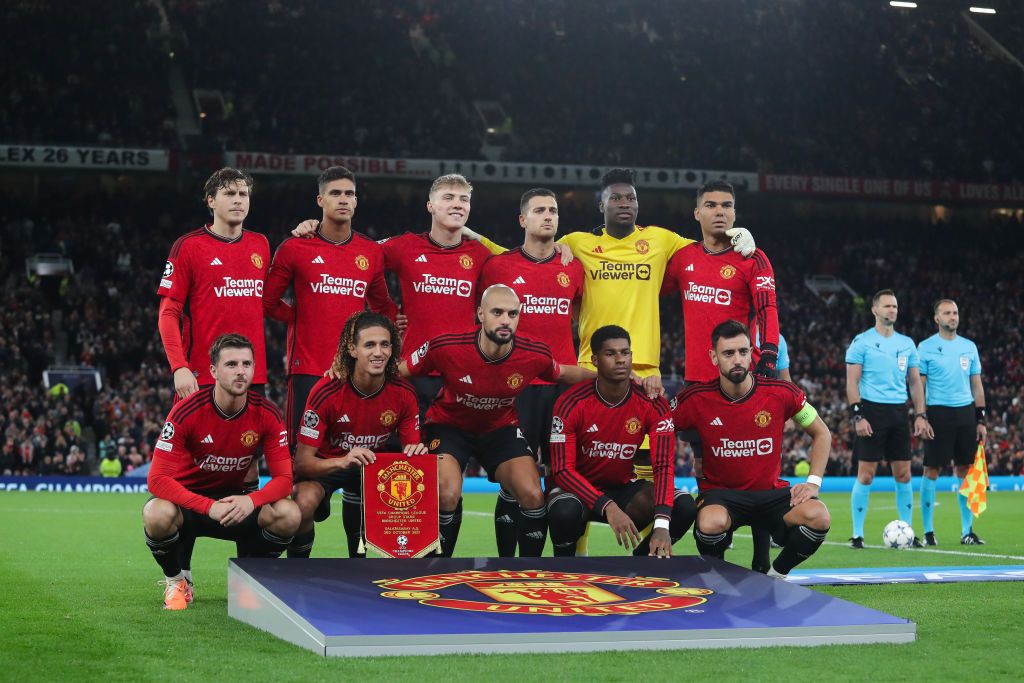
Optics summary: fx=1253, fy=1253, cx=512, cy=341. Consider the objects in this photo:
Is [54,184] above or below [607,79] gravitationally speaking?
below

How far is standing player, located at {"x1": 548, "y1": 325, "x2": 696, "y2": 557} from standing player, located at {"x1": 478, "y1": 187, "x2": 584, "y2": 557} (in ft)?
1.07

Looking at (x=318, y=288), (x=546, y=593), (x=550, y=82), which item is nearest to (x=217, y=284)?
(x=318, y=288)

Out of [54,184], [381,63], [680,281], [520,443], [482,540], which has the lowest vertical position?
[482,540]

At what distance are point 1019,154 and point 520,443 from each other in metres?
34.6

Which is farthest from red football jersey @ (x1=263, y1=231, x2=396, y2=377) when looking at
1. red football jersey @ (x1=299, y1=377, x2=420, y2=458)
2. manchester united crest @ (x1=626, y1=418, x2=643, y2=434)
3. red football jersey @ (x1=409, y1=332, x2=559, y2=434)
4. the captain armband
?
the captain armband

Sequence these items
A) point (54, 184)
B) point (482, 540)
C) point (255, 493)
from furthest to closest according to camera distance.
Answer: point (54, 184) < point (482, 540) < point (255, 493)

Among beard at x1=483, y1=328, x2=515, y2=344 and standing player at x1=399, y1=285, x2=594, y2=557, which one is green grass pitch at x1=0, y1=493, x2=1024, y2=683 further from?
beard at x1=483, y1=328, x2=515, y2=344

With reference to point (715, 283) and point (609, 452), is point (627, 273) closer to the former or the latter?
point (715, 283)

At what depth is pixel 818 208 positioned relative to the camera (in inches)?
1543

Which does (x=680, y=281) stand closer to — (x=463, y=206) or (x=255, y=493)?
(x=463, y=206)

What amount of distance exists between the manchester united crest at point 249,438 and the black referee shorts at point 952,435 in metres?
7.64

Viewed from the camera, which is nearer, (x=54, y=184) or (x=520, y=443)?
(x=520, y=443)

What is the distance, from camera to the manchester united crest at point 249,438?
7.06m

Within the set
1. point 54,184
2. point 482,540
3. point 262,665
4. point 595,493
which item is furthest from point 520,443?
point 54,184
